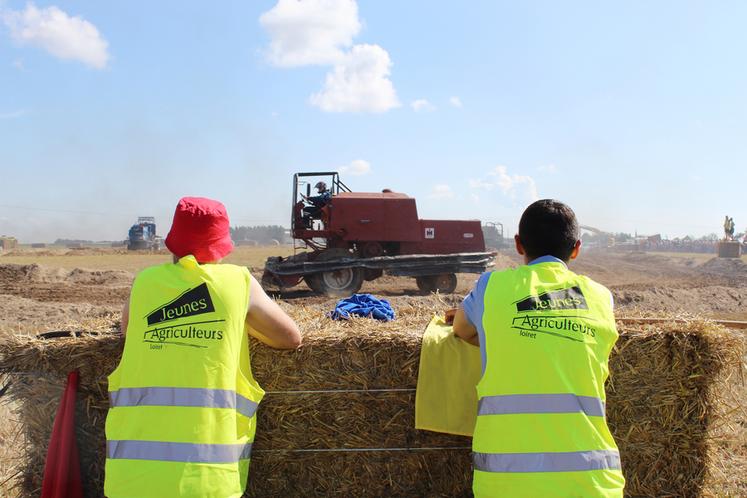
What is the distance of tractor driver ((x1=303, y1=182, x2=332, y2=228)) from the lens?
52.7 feet

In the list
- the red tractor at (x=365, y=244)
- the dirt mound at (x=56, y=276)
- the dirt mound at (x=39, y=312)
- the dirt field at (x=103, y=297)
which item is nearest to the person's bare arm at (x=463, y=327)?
the dirt field at (x=103, y=297)

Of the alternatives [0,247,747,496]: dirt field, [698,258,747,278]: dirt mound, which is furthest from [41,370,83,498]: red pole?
[698,258,747,278]: dirt mound

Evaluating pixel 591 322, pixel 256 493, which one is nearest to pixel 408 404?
pixel 256 493

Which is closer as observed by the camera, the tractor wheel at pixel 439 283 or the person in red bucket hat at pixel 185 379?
the person in red bucket hat at pixel 185 379

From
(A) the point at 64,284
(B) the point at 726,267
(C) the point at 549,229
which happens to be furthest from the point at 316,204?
(B) the point at 726,267

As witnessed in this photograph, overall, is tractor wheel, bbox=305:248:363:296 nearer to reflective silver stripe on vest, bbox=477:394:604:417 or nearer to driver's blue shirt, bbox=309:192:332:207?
driver's blue shirt, bbox=309:192:332:207

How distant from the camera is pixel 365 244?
1597cm

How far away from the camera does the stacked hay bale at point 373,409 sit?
3.35 meters

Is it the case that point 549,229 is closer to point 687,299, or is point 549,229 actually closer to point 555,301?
point 555,301

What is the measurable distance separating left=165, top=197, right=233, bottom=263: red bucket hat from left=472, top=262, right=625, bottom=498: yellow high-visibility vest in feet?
4.04

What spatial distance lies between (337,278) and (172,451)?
1323 centimetres

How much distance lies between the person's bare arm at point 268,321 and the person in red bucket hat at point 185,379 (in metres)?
0.03

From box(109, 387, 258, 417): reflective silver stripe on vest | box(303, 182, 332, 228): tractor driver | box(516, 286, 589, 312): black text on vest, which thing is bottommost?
box(109, 387, 258, 417): reflective silver stripe on vest

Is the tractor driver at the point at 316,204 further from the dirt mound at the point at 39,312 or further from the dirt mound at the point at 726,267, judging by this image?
the dirt mound at the point at 726,267
